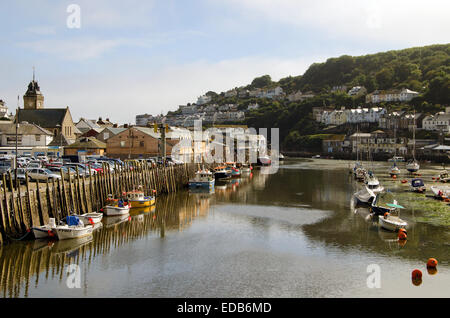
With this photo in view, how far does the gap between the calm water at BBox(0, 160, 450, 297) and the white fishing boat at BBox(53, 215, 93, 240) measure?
0.44 m

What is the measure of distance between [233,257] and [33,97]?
72369 mm

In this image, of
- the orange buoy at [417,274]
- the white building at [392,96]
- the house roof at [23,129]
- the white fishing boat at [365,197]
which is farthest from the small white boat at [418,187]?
the white building at [392,96]

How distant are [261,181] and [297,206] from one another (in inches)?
832

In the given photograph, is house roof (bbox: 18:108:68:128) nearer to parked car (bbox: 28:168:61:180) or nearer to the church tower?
the church tower

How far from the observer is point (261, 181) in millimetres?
58562

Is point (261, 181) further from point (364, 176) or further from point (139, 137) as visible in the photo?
point (139, 137)

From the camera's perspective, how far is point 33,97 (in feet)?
270

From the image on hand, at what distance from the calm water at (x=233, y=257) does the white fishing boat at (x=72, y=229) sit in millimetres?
445

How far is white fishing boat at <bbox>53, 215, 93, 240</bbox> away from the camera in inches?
899

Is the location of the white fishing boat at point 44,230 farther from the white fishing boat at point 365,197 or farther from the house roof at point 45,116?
the house roof at point 45,116

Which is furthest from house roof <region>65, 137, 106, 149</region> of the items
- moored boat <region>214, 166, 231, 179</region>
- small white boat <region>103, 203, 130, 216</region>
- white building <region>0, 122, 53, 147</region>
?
small white boat <region>103, 203, 130, 216</region>
